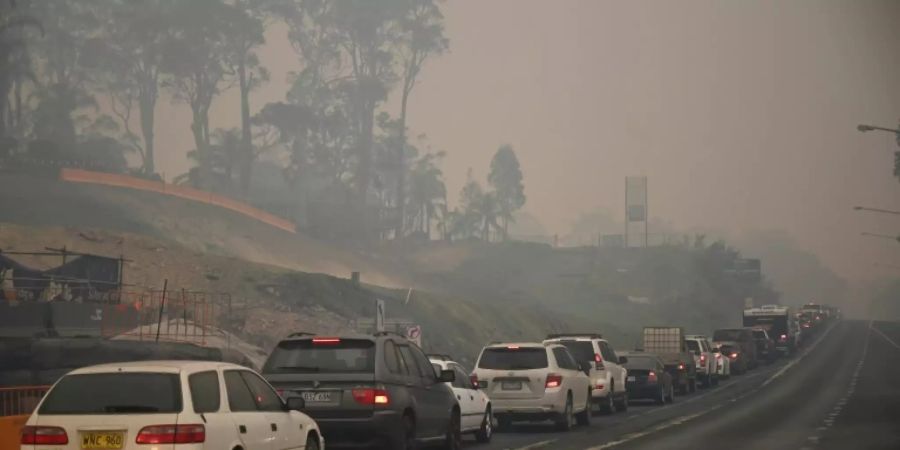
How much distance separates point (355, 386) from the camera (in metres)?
19.4

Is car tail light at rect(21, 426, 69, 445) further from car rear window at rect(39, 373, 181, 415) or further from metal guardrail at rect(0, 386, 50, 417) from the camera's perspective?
metal guardrail at rect(0, 386, 50, 417)

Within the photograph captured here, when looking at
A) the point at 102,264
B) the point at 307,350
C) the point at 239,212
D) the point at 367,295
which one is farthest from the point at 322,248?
the point at 307,350

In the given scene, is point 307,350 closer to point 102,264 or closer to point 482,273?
point 102,264

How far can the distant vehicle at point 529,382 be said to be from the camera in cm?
2948

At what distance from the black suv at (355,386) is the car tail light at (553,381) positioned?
8.85 metres

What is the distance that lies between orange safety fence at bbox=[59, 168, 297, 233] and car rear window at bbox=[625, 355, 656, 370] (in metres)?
63.1

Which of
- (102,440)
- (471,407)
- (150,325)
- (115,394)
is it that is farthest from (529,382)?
(150,325)

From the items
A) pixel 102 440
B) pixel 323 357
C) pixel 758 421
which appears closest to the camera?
pixel 102 440

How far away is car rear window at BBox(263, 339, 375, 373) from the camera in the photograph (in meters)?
19.7

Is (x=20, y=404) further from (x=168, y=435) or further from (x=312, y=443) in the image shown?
(x=168, y=435)

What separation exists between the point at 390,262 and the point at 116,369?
374 feet

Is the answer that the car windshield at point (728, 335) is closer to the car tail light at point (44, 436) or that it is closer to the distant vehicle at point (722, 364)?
the distant vehicle at point (722, 364)

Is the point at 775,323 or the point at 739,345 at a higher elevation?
the point at 775,323

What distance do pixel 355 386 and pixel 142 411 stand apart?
19.2ft
